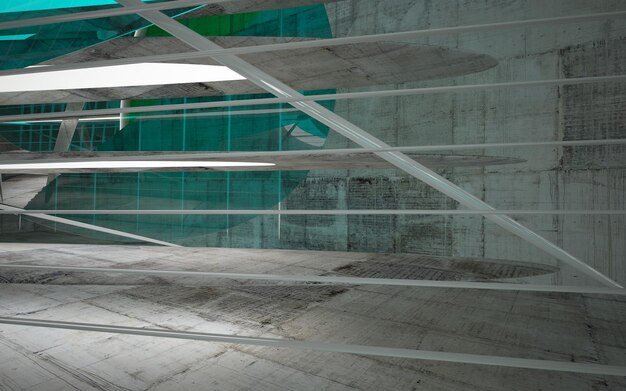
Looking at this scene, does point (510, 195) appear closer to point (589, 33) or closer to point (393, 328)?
point (589, 33)

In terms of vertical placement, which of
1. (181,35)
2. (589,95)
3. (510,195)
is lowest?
(510,195)

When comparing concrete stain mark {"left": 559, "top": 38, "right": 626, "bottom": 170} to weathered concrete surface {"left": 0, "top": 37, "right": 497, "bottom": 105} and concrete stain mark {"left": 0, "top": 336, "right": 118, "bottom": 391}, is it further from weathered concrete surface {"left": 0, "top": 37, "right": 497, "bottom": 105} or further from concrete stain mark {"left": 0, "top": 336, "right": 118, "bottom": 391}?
concrete stain mark {"left": 0, "top": 336, "right": 118, "bottom": 391}

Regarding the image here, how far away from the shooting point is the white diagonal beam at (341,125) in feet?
3.22

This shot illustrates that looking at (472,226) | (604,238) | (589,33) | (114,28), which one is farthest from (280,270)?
(589,33)

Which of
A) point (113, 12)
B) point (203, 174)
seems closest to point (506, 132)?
point (113, 12)

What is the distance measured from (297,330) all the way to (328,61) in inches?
41.9

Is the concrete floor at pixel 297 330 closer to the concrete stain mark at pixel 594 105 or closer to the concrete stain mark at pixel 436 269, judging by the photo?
the concrete stain mark at pixel 436 269

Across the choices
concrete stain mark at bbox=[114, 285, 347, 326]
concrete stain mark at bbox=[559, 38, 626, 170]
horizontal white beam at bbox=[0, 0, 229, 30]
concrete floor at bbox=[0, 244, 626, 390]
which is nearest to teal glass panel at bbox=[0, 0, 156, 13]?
concrete floor at bbox=[0, 244, 626, 390]

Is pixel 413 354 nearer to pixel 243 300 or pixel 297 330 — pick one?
pixel 297 330

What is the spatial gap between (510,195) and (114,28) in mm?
3636

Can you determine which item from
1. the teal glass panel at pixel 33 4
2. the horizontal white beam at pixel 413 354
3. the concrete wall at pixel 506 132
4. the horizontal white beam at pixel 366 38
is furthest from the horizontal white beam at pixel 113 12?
the teal glass panel at pixel 33 4

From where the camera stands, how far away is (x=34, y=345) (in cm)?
133

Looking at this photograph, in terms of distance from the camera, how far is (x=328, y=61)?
4.51 ft

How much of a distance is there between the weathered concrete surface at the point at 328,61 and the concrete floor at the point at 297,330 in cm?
99
